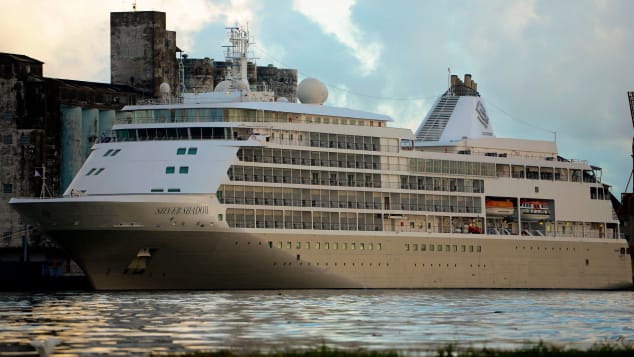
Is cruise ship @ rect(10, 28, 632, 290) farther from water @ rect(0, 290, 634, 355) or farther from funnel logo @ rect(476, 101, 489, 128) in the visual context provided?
water @ rect(0, 290, 634, 355)

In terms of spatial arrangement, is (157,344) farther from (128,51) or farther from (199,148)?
(128,51)

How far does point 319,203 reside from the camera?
78.0 m

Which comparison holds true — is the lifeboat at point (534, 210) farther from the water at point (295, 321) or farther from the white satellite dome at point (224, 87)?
the water at point (295, 321)

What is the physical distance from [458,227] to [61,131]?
92.4 ft

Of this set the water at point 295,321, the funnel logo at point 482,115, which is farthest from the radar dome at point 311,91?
the water at point 295,321

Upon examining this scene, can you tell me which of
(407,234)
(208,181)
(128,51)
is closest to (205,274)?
(208,181)

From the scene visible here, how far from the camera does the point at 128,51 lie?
10681 centimetres

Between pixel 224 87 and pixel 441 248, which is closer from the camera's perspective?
pixel 224 87

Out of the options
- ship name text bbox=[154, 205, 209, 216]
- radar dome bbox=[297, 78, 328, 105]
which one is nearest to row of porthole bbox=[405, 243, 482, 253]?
radar dome bbox=[297, 78, 328, 105]

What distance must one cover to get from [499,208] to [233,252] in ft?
73.0

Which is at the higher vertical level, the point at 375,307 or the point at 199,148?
the point at 199,148

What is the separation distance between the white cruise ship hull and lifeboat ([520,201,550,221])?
14.4ft

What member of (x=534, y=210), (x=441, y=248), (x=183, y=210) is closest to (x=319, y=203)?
(x=441, y=248)

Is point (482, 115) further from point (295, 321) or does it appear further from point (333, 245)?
point (295, 321)
